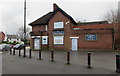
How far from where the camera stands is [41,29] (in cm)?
2266

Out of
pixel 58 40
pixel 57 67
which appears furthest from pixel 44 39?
pixel 57 67

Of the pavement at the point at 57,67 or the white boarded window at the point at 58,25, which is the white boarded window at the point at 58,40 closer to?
the white boarded window at the point at 58,25

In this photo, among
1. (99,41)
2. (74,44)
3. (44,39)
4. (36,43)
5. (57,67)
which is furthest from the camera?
(36,43)

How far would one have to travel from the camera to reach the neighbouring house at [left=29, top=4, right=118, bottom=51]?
17.0m

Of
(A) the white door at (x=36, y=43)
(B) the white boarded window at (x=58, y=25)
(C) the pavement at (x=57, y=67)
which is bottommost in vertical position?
(C) the pavement at (x=57, y=67)

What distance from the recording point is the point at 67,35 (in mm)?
19047

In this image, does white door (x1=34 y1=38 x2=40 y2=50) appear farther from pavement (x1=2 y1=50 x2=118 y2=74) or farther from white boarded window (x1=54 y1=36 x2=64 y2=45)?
pavement (x1=2 y1=50 x2=118 y2=74)

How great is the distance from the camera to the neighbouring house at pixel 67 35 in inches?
Answer: 671

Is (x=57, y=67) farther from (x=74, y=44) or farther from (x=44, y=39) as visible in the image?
(x=44, y=39)

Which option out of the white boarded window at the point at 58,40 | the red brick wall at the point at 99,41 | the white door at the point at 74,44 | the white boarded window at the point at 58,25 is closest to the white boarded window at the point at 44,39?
the white boarded window at the point at 58,40

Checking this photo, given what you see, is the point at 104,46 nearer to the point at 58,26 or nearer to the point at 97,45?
the point at 97,45

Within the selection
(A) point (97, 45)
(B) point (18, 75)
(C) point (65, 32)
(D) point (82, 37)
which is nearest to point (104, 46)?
(A) point (97, 45)

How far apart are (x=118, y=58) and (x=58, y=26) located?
48.1 feet

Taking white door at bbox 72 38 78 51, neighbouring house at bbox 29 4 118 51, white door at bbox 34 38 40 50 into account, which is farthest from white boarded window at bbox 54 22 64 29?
white door at bbox 34 38 40 50
